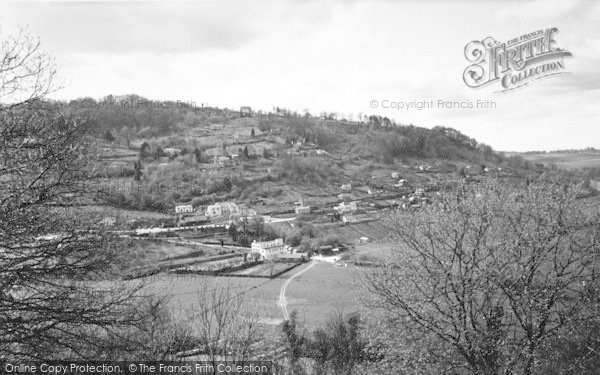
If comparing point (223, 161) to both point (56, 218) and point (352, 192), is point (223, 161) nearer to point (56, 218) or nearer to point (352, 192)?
point (352, 192)

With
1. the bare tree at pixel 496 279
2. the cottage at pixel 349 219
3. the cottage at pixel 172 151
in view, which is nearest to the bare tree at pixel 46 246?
the bare tree at pixel 496 279

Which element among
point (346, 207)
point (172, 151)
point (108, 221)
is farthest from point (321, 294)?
point (172, 151)

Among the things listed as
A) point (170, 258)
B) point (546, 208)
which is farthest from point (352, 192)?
point (546, 208)

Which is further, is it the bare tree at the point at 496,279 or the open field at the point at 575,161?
the open field at the point at 575,161

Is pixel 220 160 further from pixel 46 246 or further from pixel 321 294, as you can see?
pixel 46 246

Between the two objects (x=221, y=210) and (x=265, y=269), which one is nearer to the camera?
(x=265, y=269)

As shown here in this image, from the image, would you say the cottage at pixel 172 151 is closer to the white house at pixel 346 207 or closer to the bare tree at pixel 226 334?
the white house at pixel 346 207

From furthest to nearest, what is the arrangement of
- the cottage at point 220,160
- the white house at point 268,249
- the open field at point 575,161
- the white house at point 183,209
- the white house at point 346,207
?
the open field at point 575,161 < the cottage at point 220,160 < the white house at point 346,207 < the white house at point 183,209 < the white house at point 268,249
